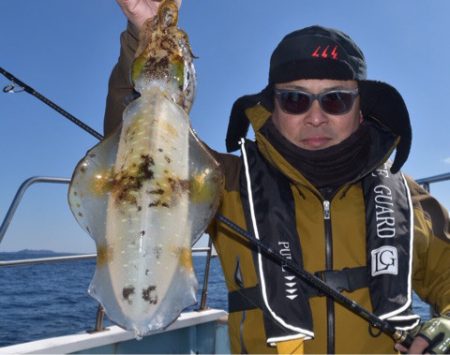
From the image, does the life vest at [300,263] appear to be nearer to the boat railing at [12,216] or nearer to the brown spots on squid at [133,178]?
the brown spots on squid at [133,178]

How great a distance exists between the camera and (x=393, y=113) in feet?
11.9

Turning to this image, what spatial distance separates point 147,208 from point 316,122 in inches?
71.7

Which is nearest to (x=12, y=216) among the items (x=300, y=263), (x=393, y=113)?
(x=300, y=263)

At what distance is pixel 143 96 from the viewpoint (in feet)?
6.64

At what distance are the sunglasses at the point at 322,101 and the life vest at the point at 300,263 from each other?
51cm

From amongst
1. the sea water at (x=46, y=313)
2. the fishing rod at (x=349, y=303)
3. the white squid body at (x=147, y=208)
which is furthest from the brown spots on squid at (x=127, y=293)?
the sea water at (x=46, y=313)

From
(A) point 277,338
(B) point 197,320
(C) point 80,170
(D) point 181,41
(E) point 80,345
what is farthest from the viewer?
(B) point 197,320

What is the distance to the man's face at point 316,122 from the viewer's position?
3320 mm

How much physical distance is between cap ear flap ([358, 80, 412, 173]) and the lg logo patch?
0.74 m

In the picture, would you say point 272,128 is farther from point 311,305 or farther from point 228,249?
point 311,305

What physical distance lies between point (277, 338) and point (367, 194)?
1.17 metres

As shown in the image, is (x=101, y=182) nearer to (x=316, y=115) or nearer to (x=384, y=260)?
(x=316, y=115)

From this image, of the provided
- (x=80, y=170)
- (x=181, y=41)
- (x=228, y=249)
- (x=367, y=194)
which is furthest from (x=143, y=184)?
(x=367, y=194)

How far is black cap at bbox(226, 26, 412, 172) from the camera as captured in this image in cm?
327
